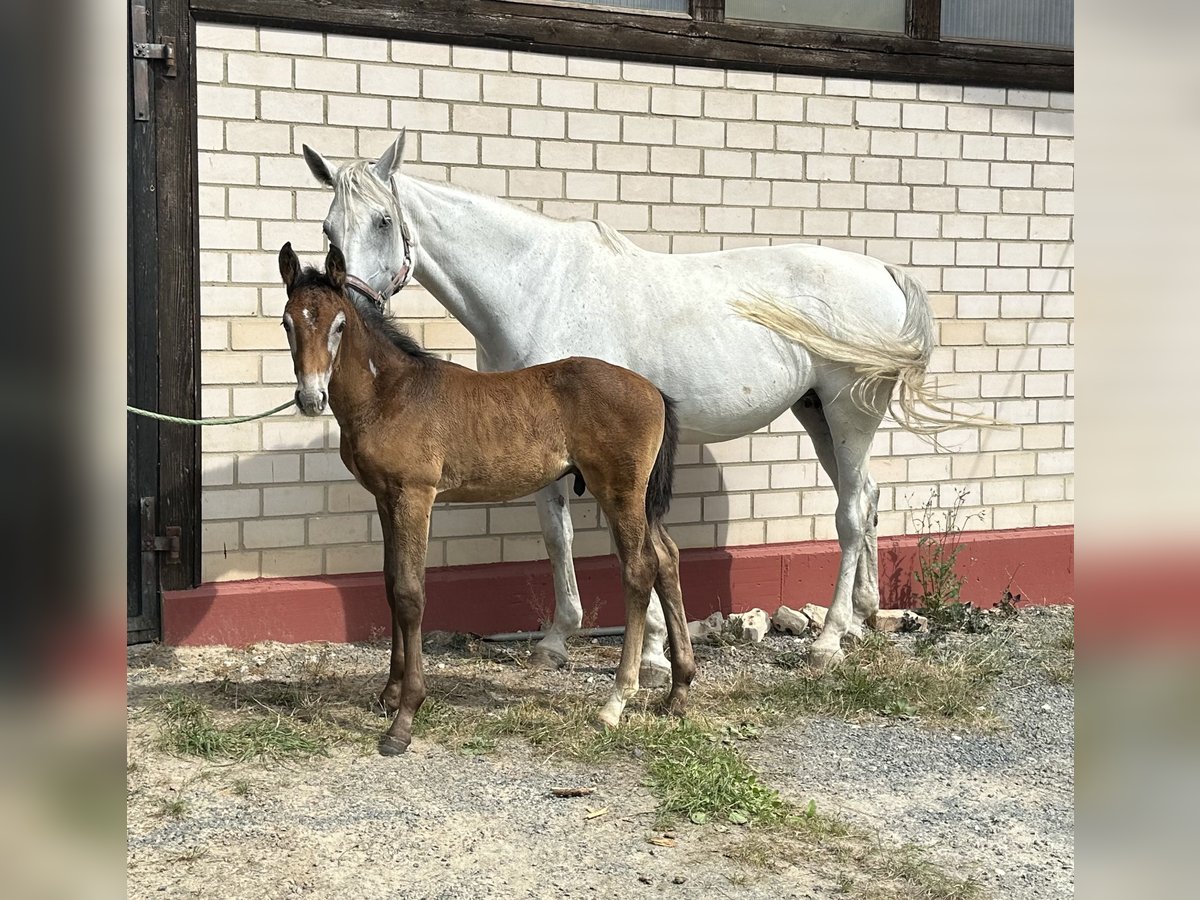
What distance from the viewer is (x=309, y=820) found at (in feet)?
11.7

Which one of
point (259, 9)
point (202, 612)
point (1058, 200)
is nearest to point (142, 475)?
point (202, 612)

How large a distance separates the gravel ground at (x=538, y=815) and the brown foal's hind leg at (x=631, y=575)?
1.24 ft

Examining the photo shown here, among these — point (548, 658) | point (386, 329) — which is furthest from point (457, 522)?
point (386, 329)

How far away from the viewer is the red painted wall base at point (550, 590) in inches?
A: 220

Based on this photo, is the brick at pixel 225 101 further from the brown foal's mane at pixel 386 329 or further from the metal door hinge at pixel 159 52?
the brown foal's mane at pixel 386 329

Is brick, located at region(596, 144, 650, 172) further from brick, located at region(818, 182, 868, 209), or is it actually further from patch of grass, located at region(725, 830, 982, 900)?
patch of grass, located at region(725, 830, 982, 900)

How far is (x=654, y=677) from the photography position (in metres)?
5.05

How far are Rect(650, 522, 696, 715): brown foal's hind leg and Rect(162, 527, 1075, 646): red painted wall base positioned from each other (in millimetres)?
1478

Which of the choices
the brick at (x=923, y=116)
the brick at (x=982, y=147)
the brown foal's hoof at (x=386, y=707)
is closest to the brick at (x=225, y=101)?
the brown foal's hoof at (x=386, y=707)

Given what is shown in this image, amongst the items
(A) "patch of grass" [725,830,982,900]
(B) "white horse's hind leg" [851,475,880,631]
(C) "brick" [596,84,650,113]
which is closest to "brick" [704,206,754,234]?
(C) "brick" [596,84,650,113]

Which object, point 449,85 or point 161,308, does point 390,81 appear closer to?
point 449,85
